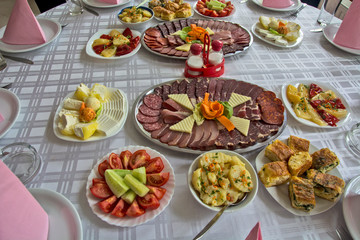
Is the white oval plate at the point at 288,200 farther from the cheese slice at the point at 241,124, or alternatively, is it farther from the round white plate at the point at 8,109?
the round white plate at the point at 8,109

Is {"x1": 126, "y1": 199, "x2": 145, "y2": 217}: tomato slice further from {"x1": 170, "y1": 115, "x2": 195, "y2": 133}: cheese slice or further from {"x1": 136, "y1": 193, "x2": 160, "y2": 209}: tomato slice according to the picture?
{"x1": 170, "y1": 115, "x2": 195, "y2": 133}: cheese slice

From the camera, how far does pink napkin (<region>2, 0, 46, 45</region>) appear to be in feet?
6.12

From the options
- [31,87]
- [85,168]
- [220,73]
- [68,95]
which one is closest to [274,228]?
[85,168]

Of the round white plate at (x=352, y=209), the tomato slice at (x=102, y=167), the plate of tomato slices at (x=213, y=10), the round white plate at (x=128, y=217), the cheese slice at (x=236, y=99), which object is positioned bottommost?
the round white plate at (x=128, y=217)

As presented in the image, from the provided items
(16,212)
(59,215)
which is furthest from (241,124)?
(16,212)

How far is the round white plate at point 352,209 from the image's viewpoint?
101cm

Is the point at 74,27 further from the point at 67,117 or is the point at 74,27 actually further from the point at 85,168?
the point at 85,168

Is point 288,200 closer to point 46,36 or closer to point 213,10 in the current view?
point 213,10

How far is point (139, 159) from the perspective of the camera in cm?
118

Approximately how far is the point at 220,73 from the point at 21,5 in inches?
62.1

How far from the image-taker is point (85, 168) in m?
1.26

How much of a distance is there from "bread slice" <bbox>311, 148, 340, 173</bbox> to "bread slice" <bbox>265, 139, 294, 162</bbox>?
4.5 inches

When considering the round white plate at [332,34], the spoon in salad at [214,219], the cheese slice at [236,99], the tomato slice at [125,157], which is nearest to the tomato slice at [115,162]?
the tomato slice at [125,157]

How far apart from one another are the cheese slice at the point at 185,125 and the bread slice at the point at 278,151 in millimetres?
420
